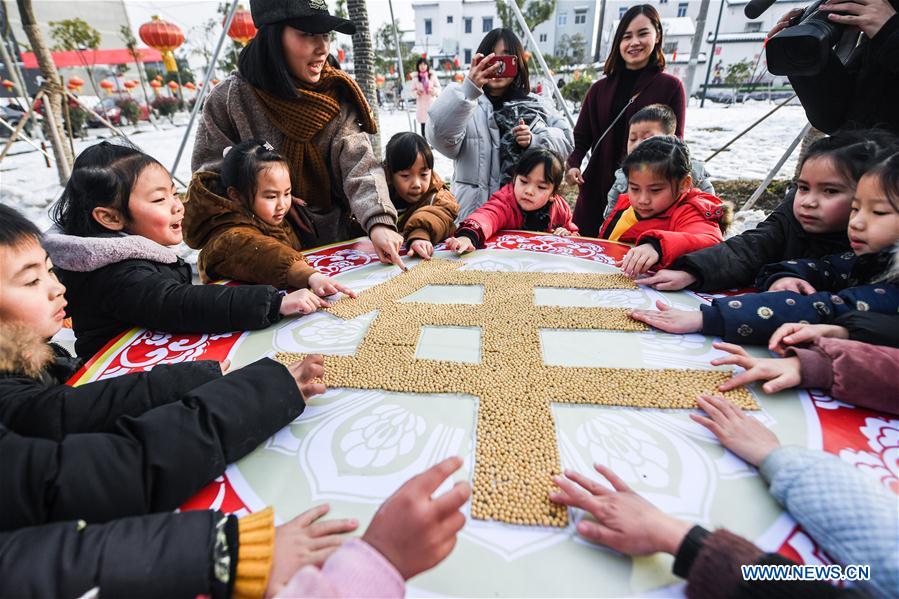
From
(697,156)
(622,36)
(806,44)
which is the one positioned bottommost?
(697,156)

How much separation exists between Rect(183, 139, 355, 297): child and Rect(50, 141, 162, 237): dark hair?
255mm

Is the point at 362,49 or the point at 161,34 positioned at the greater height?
the point at 161,34

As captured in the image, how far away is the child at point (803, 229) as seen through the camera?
1.01 metres

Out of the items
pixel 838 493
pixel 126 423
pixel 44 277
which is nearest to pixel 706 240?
pixel 838 493

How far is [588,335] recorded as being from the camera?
0.95 meters

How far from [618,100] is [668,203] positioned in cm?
105

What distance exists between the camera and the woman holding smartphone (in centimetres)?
184

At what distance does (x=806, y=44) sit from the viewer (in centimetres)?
118

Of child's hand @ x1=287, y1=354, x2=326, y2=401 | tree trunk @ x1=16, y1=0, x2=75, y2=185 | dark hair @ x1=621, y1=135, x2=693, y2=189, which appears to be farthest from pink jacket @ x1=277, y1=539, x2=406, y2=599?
tree trunk @ x1=16, y1=0, x2=75, y2=185

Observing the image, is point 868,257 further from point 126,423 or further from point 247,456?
point 126,423

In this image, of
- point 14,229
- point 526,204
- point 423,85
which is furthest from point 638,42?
point 423,85

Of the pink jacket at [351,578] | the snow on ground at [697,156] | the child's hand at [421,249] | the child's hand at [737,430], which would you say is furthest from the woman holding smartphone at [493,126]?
the snow on ground at [697,156]

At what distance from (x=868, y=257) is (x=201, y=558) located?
1.33 meters

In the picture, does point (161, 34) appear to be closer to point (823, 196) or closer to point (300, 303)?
point (300, 303)
